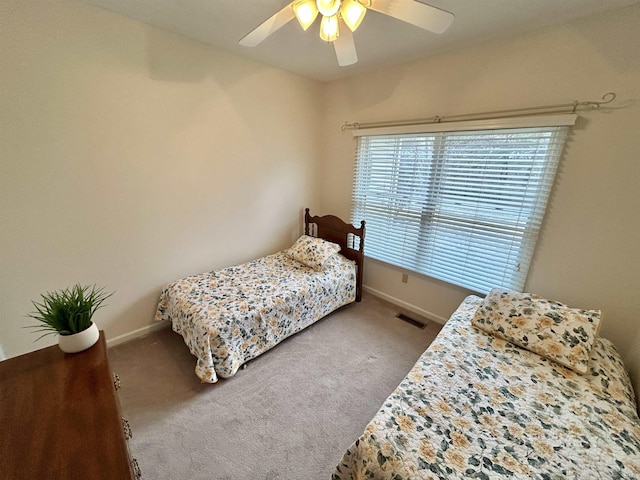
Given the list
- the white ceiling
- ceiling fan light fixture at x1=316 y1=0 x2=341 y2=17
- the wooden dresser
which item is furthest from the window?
the wooden dresser

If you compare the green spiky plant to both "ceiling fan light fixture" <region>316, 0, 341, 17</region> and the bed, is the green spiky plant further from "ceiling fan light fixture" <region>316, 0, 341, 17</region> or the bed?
"ceiling fan light fixture" <region>316, 0, 341, 17</region>

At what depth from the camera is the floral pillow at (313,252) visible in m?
2.76

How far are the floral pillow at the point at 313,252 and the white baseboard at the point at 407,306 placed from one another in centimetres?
75

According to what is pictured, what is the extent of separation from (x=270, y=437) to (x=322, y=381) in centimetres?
52

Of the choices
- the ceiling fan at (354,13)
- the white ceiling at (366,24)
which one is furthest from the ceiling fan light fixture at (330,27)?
the white ceiling at (366,24)

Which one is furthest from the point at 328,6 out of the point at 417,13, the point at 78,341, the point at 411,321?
the point at 411,321

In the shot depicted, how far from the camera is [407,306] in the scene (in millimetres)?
2902

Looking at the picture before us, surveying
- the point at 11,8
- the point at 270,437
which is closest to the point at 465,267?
the point at 270,437

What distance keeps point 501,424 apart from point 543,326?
0.79 meters

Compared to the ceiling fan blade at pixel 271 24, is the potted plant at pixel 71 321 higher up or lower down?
lower down

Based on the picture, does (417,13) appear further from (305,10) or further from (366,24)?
(366,24)

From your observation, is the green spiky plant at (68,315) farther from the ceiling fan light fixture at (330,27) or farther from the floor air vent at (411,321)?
the floor air vent at (411,321)

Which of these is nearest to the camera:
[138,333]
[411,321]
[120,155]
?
[120,155]

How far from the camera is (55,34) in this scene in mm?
1621
